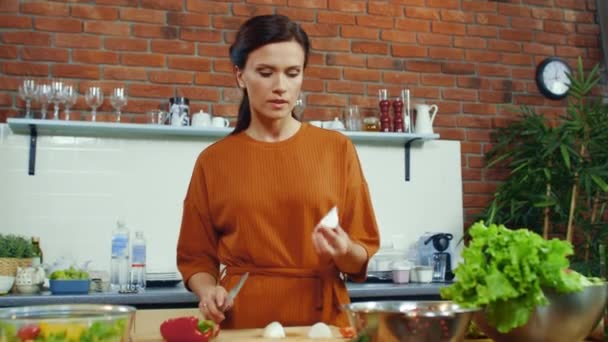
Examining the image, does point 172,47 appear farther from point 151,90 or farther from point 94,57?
point 94,57

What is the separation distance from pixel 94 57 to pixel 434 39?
1.99 m

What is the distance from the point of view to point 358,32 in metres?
3.88

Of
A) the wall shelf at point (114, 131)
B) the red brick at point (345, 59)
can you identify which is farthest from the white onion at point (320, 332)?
the red brick at point (345, 59)

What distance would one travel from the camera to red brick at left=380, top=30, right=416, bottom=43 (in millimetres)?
3926

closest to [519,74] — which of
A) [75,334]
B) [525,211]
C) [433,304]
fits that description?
[525,211]

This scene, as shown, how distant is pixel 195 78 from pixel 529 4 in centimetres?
220

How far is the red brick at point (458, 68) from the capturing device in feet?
13.1

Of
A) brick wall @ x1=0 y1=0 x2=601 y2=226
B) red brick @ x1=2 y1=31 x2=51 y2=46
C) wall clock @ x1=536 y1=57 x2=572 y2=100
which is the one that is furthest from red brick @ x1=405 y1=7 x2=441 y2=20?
red brick @ x1=2 y1=31 x2=51 y2=46

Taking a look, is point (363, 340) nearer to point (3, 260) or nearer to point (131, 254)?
point (3, 260)

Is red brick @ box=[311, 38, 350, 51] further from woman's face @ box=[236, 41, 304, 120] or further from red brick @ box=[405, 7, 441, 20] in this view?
woman's face @ box=[236, 41, 304, 120]

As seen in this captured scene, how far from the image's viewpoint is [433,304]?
3.52 feet

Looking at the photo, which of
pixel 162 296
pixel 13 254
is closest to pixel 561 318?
pixel 162 296

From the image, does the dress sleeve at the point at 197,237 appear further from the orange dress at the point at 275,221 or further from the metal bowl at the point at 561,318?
the metal bowl at the point at 561,318

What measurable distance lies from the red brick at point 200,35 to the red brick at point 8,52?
86 cm
